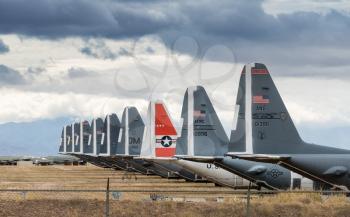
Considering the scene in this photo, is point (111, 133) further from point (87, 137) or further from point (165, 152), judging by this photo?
point (165, 152)

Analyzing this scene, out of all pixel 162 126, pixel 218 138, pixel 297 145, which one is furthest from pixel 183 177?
pixel 297 145

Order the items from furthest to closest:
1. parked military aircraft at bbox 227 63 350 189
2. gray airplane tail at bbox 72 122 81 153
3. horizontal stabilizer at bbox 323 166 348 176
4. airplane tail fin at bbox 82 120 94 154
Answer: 1. gray airplane tail at bbox 72 122 81 153
2. airplane tail fin at bbox 82 120 94 154
3. parked military aircraft at bbox 227 63 350 189
4. horizontal stabilizer at bbox 323 166 348 176

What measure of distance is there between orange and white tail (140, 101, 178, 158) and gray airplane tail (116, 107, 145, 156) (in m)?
24.1

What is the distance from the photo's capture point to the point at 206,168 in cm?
6419

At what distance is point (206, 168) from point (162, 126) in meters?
14.7

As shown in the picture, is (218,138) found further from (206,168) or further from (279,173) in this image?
(279,173)

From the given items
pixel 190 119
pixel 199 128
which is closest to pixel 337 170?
pixel 199 128

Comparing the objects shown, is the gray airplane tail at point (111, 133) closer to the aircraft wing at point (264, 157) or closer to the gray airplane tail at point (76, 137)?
the gray airplane tail at point (76, 137)

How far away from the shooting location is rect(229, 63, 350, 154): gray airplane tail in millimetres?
49438

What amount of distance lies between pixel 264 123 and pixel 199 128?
18282mm

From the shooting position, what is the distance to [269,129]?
163ft

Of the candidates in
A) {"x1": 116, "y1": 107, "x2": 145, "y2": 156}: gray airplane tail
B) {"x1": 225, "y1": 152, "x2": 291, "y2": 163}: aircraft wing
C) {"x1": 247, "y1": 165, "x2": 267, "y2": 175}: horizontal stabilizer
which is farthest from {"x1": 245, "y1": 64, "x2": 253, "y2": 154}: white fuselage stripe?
{"x1": 116, "y1": 107, "x2": 145, "y2": 156}: gray airplane tail

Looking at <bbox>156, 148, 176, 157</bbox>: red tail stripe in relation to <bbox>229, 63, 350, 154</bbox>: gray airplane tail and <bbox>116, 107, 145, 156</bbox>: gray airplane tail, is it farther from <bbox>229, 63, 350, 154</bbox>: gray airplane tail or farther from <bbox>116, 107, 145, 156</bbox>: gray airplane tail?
<bbox>116, 107, 145, 156</bbox>: gray airplane tail

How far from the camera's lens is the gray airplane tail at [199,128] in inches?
2638
